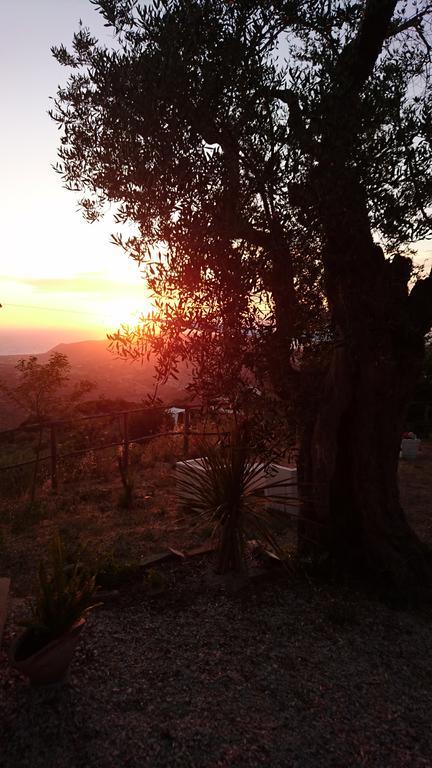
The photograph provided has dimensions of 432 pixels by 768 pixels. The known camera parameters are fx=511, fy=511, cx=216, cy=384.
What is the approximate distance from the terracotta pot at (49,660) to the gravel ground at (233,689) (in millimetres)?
110

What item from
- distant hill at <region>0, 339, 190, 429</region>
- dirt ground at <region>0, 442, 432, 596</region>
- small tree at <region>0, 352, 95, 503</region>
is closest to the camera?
dirt ground at <region>0, 442, 432, 596</region>

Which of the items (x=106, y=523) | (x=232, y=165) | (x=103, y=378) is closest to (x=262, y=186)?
(x=232, y=165)

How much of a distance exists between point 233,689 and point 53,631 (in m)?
1.53

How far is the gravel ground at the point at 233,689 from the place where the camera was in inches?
138

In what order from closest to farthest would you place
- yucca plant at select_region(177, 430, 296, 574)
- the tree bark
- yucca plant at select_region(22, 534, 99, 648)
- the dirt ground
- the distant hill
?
1. yucca plant at select_region(22, 534, 99, 648)
2. the tree bark
3. yucca plant at select_region(177, 430, 296, 574)
4. the dirt ground
5. the distant hill

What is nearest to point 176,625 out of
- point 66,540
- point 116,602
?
point 116,602

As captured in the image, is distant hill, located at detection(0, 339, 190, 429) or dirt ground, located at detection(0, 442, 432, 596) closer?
dirt ground, located at detection(0, 442, 432, 596)

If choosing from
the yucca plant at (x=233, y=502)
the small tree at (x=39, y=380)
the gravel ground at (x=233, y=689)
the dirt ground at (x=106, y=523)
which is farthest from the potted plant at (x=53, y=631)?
the small tree at (x=39, y=380)

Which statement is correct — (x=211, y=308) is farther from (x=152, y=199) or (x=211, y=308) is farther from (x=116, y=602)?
(x=116, y=602)

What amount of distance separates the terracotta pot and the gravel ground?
110 mm

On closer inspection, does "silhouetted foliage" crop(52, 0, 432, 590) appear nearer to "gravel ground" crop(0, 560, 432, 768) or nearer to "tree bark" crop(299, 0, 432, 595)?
"tree bark" crop(299, 0, 432, 595)

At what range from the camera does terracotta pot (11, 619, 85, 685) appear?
12.6ft

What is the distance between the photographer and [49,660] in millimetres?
3889

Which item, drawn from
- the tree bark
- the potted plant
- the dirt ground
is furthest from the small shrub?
the tree bark
